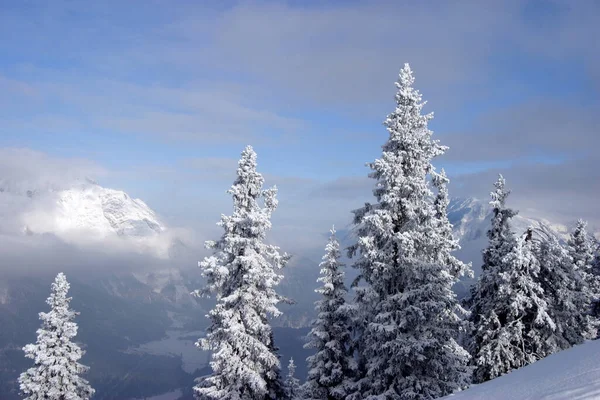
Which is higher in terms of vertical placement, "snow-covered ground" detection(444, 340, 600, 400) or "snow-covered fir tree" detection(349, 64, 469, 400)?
"snow-covered fir tree" detection(349, 64, 469, 400)

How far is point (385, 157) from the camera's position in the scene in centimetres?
1669

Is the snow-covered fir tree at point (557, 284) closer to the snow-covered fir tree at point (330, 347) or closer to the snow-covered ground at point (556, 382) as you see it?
the snow-covered fir tree at point (330, 347)

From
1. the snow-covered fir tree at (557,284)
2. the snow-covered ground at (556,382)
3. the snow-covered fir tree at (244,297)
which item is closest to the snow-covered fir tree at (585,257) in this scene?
the snow-covered fir tree at (557,284)

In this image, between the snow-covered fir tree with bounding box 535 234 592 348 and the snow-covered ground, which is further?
the snow-covered fir tree with bounding box 535 234 592 348

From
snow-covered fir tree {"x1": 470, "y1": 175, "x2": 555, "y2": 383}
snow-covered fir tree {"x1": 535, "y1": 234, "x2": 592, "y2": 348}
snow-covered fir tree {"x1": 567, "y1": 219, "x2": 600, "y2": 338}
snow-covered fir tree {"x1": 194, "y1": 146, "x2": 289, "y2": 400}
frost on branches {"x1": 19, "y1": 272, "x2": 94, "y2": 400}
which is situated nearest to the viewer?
snow-covered fir tree {"x1": 470, "y1": 175, "x2": 555, "y2": 383}

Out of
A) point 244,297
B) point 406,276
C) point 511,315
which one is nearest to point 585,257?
point 511,315

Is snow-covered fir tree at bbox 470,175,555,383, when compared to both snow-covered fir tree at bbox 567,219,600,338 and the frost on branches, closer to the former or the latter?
snow-covered fir tree at bbox 567,219,600,338

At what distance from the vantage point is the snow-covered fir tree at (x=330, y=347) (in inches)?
894

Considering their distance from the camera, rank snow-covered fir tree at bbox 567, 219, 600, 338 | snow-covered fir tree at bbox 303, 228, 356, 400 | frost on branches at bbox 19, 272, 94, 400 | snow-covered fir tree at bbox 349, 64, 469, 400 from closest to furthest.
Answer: snow-covered fir tree at bbox 349, 64, 469, 400
snow-covered fir tree at bbox 303, 228, 356, 400
frost on branches at bbox 19, 272, 94, 400
snow-covered fir tree at bbox 567, 219, 600, 338

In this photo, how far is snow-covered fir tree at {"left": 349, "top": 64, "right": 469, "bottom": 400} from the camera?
1582 centimetres

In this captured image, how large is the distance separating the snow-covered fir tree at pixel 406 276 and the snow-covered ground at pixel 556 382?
268 inches

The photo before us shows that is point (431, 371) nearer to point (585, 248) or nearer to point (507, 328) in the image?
point (507, 328)

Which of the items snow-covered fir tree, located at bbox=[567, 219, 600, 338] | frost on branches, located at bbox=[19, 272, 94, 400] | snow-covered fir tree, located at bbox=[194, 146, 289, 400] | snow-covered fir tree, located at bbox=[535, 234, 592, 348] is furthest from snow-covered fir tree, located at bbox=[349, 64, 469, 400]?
frost on branches, located at bbox=[19, 272, 94, 400]

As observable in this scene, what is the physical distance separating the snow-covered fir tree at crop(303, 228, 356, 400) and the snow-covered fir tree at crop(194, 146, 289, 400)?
1.99 m
